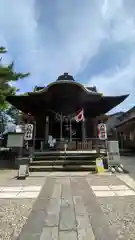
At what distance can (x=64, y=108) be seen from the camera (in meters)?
13.2

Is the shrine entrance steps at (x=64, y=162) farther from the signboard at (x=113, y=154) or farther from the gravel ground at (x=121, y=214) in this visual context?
the gravel ground at (x=121, y=214)

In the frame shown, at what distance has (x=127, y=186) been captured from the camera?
5.56 m

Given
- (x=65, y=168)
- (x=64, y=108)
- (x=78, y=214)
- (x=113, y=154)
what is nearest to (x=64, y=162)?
(x=65, y=168)

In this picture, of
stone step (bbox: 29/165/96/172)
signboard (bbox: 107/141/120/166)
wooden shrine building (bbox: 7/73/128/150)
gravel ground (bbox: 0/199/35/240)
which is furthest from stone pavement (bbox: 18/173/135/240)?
wooden shrine building (bbox: 7/73/128/150)

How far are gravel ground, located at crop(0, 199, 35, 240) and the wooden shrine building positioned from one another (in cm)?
735

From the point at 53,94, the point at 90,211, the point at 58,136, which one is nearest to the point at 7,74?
the point at 53,94

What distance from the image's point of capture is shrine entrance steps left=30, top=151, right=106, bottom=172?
27.7ft

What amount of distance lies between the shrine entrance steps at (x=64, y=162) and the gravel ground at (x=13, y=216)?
4.28m

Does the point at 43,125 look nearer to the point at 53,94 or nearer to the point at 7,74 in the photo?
the point at 53,94

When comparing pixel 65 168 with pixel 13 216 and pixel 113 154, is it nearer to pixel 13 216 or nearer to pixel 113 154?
pixel 113 154

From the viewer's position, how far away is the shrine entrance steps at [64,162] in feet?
27.7

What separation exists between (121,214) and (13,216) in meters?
2.00

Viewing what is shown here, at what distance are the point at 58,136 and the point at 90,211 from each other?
10557mm

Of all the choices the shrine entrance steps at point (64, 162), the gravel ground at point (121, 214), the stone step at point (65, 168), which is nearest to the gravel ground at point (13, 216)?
the gravel ground at point (121, 214)
